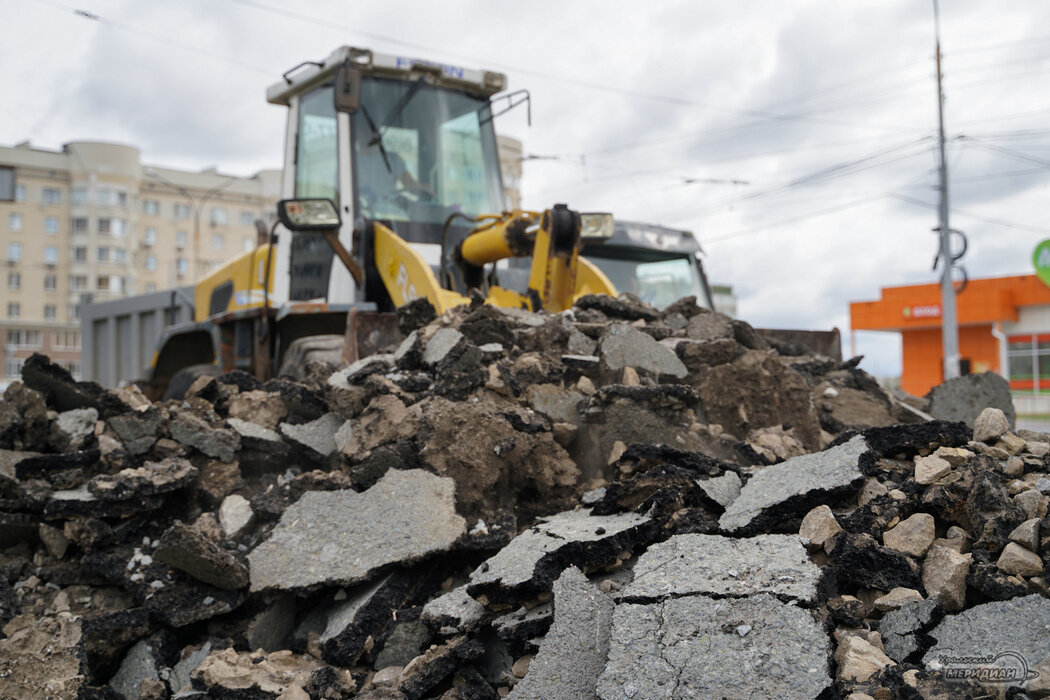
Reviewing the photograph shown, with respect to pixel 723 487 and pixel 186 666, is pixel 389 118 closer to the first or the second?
pixel 723 487

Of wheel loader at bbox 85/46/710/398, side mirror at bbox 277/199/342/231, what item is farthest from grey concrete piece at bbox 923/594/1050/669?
side mirror at bbox 277/199/342/231

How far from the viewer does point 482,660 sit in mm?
3221

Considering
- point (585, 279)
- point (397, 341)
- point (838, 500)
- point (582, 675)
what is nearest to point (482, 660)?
point (582, 675)

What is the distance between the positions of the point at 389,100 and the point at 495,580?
16.1ft

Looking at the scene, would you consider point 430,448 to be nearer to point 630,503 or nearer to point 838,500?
point 630,503

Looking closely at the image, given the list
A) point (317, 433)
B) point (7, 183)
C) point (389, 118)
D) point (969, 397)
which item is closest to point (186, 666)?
point (317, 433)

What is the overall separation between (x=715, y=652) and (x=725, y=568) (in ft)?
1.39

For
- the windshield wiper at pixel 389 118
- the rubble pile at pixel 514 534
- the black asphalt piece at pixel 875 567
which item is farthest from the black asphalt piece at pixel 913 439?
the windshield wiper at pixel 389 118

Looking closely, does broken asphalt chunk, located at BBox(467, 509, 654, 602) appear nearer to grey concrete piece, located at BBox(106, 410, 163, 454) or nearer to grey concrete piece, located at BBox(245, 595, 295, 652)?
grey concrete piece, located at BBox(245, 595, 295, 652)

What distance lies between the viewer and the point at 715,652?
262 cm

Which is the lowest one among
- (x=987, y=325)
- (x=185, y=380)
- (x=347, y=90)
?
(x=185, y=380)

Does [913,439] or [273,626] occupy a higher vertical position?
[913,439]

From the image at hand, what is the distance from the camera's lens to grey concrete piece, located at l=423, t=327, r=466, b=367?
491 centimetres

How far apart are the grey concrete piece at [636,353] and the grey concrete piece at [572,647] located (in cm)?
201
